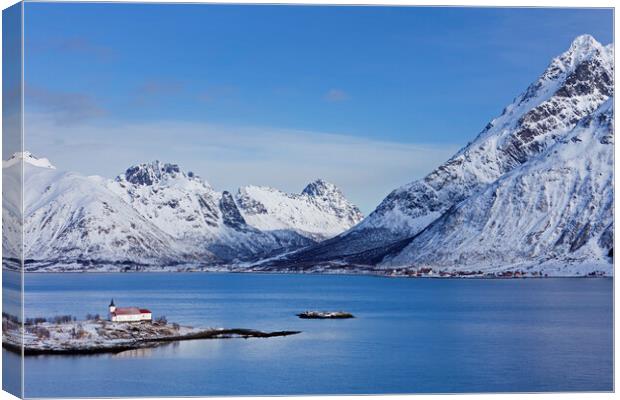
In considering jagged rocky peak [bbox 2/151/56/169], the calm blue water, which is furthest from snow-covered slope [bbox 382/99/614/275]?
jagged rocky peak [bbox 2/151/56/169]

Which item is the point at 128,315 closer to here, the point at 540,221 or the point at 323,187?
the point at 323,187

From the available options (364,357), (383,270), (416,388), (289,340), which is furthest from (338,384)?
(383,270)

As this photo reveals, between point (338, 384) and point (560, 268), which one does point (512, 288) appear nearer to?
point (560, 268)

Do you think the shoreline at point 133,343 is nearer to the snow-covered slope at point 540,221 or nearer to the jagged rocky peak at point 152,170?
the jagged rocky peak at point 152,170

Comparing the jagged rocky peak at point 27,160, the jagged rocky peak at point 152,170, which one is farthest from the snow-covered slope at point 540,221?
the jagged rocky peak at point 27,160

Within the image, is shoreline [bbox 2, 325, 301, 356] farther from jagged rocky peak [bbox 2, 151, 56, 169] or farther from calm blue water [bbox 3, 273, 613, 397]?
jagged rocky peak [bbox 2, 151, 56, 169]

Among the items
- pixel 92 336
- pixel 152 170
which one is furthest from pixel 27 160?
pixel 152 170
